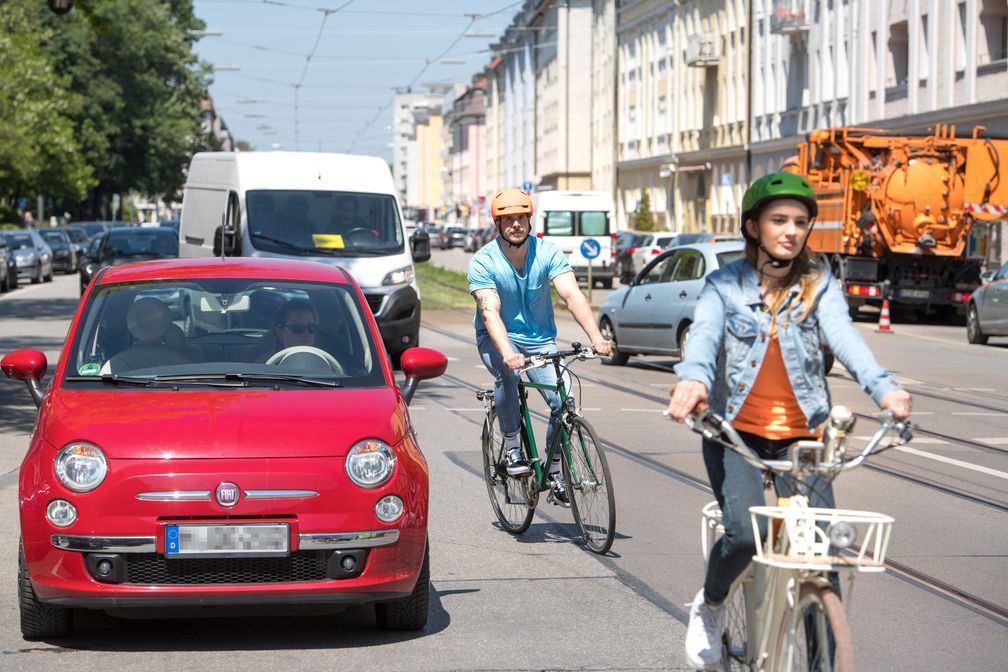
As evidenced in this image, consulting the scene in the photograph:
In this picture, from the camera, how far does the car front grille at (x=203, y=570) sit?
5863 mm

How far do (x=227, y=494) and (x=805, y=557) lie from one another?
2.35 m

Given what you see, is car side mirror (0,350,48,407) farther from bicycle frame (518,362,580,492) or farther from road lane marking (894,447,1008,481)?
road lane marking (894,447,1008,481)

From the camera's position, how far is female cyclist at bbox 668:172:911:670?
15.5ft

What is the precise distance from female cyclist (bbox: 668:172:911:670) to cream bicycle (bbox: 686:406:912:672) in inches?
3.5

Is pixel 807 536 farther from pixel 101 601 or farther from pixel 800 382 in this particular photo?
pixel 101 601

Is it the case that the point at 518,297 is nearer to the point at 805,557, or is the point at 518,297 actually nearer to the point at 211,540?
the point at 211,540

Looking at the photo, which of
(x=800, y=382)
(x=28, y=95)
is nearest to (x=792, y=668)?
(x=800, y=382)

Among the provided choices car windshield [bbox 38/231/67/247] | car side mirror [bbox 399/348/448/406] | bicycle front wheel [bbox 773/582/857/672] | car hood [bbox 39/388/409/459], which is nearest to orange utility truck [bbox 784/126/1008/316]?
car side mirror [bbox 399/348/448/406]

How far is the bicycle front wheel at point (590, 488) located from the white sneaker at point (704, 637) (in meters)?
2.70

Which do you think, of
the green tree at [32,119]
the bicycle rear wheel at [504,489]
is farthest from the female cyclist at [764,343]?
the green tree at [32,119]

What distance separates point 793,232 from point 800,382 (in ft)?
1.41

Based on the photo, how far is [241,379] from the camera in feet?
22.1

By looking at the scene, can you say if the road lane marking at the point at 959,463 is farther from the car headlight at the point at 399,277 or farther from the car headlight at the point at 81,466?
the car headlight at the point at 399,277

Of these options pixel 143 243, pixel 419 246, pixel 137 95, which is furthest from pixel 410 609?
pixel 137 95
